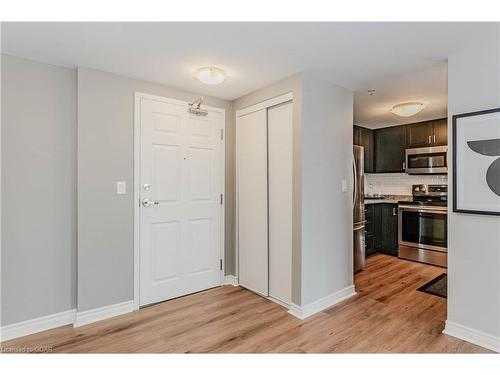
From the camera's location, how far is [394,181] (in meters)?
5.30

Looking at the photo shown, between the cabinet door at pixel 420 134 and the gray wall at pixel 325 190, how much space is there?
7.20 feet

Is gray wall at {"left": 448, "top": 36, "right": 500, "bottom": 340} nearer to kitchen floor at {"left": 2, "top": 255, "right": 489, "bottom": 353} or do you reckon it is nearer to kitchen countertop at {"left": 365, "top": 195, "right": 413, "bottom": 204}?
kitchen floor at {"left": 2, "top": 255, "right": 489, "bottom": 353}

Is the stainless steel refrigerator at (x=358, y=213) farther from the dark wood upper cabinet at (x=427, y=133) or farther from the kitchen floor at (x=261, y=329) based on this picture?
the dark wood upper cabinet at (x=427, y=133)

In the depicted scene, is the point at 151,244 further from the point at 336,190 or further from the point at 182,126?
the point at 336,190

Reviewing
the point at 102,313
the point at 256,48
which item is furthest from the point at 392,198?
the point at 102,313

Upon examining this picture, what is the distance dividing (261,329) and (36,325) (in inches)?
72.5

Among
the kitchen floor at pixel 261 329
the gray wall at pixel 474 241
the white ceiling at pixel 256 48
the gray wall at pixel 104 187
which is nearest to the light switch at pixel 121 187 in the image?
the gray wall at pixel 104 187

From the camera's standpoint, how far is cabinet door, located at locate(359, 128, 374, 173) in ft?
16.3

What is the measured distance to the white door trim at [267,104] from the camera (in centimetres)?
273

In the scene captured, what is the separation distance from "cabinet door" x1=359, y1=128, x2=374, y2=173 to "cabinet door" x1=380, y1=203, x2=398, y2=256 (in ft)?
2.44

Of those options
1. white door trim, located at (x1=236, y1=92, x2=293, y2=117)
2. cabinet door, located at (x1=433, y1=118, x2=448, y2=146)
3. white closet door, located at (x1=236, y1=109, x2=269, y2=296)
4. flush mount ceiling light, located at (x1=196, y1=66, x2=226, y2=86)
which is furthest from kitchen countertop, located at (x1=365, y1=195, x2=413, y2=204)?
flush mount ceiling light, located at (x1=196, y1=66, x2=226, y2=86)

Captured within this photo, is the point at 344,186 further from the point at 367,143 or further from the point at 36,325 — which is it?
the point at 36,325

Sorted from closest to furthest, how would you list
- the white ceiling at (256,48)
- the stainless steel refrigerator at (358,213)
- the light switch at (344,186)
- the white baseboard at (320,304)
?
the white ceiling at (256,48) → the white baseboard at (320,304) → the light switch at (344,186) → the stainless steel refrigerator at (358,213)

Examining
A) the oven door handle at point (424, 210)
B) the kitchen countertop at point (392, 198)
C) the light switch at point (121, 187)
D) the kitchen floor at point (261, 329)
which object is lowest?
the kitchen floor at point (261, 329)
